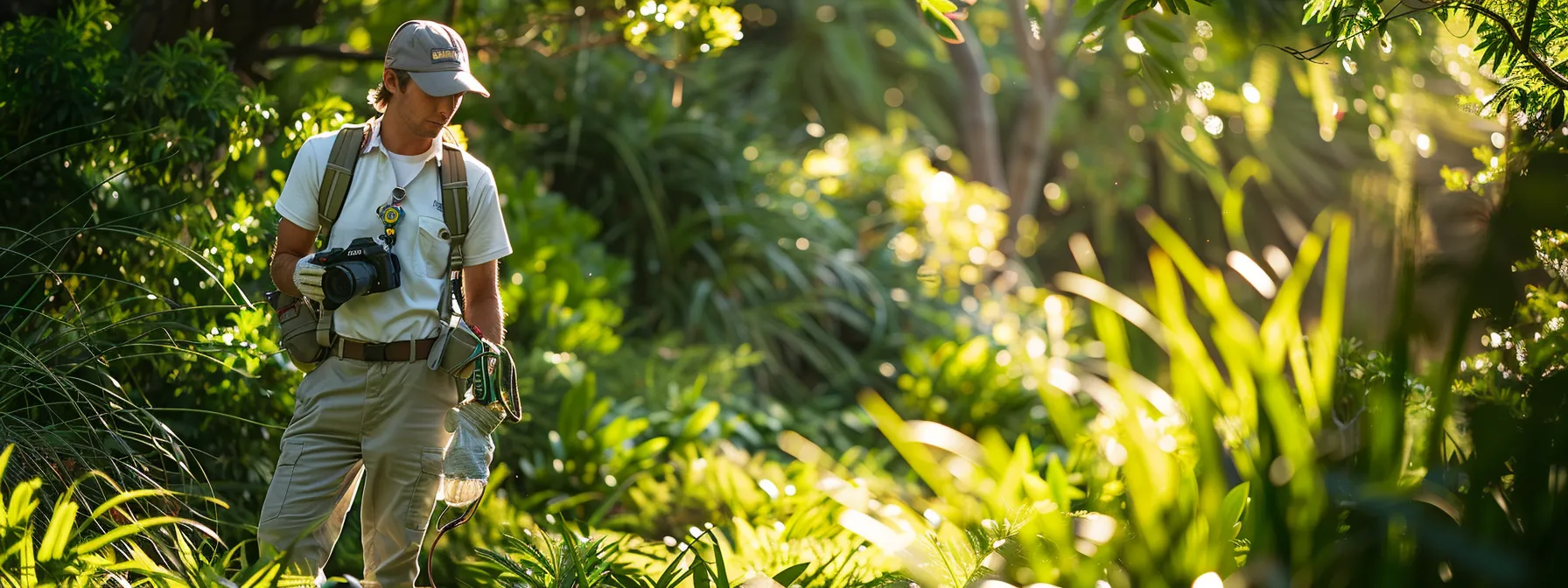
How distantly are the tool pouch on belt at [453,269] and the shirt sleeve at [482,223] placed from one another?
0.08 feet

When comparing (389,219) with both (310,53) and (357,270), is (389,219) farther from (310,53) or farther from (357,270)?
(310,53)

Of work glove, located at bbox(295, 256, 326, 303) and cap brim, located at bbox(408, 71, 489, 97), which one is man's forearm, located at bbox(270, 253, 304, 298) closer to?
work glove, located at bbox(295, 256, 326, 303)

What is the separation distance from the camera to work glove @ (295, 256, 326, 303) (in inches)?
103

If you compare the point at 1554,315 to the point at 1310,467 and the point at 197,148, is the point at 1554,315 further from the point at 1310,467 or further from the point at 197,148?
the point at 197,148

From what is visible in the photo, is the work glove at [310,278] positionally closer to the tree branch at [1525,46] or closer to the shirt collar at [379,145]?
the shirt collar at [379,145]

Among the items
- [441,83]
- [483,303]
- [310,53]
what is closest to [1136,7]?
[441,83]

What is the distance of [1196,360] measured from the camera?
3041mm

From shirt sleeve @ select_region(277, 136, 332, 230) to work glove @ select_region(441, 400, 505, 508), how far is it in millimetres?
560

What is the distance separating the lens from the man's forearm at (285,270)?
2758 millimetres

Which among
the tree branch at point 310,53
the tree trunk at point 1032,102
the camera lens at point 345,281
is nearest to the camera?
the camera lens at point 345,281

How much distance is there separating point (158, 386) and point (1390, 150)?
17.1ft

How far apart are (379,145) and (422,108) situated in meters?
0.16

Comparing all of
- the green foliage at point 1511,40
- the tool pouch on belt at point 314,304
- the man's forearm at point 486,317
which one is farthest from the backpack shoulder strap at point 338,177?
the green foliage at point 1511,40

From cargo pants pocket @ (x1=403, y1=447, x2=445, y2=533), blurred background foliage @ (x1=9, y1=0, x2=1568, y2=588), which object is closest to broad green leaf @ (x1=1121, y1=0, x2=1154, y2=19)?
blurred background foliage @ (x1=9, y1=0, x2=1568, y2=588)
